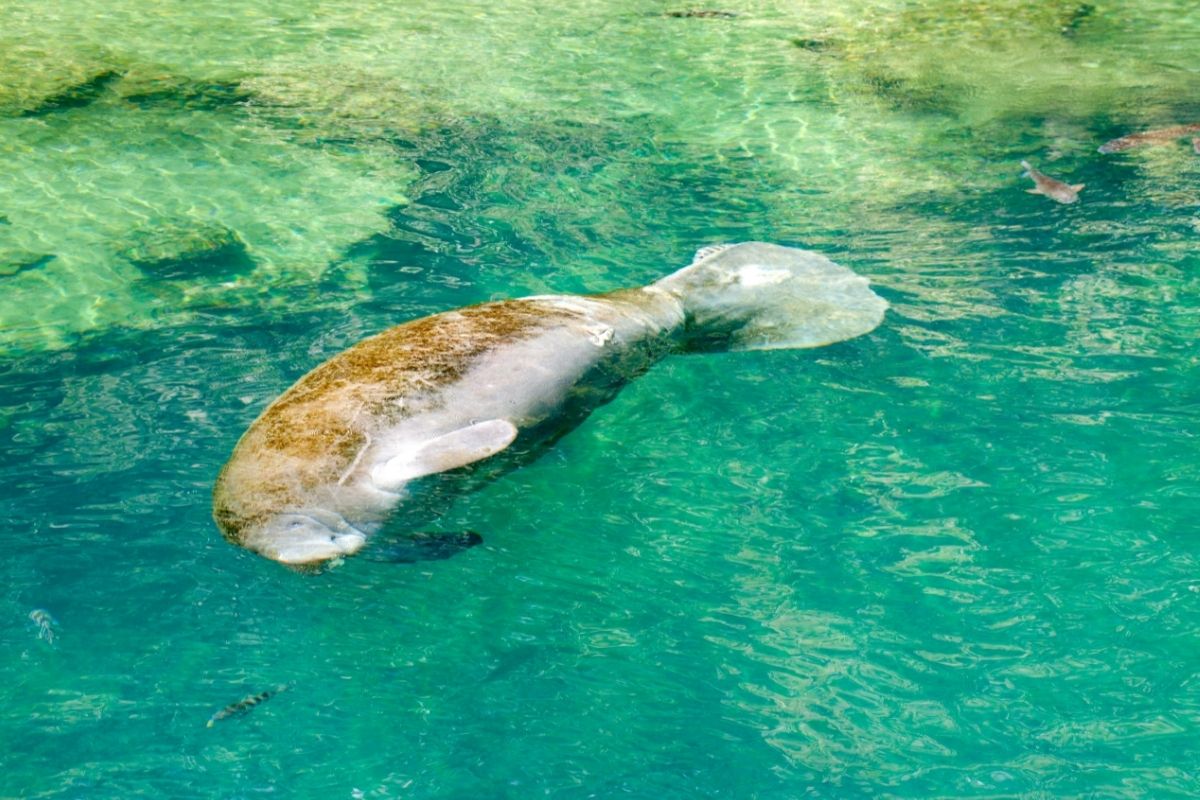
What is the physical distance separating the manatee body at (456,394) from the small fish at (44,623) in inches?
25.0

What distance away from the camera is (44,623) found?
12.8ft

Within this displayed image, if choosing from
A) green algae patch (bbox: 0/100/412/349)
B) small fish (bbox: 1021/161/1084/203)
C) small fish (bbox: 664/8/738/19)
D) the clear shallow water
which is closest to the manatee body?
the clear shallow water

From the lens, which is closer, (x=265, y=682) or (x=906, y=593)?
(x=265, y=682)

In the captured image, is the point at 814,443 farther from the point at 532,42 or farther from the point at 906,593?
the point at 532,42

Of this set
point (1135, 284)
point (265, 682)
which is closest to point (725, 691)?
point (265, 682)

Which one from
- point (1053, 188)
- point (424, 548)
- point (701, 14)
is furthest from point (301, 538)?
point (701, 14)

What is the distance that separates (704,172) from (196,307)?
345cm

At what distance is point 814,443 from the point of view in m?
4.80

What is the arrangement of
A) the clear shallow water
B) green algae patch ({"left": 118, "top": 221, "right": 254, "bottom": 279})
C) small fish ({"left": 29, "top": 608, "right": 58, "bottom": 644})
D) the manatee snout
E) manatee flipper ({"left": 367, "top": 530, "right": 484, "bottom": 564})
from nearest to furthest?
the clear shallow water, the manatee snout, manatee flipper ({"left": 367, "top": 530, "right": 484, "bottom": 564}), small fish ({"left": 29, "top": 608, "right": 58, "bottom": 644}), green algae patch ({"left": 118, "top": 221, "right": 254, "bottom": 279})

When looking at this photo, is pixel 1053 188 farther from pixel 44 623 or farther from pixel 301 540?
pixel 44 623

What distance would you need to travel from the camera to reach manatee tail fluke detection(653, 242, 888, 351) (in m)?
5.52

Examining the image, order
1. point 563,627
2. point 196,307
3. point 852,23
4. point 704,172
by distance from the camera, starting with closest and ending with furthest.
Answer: point 563,627 → point 196,307 → point 704,172 → point 852,23

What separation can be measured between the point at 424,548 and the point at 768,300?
8.52 ft

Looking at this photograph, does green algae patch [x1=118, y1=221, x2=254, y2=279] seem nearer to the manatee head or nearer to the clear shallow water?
the clear shallow water
